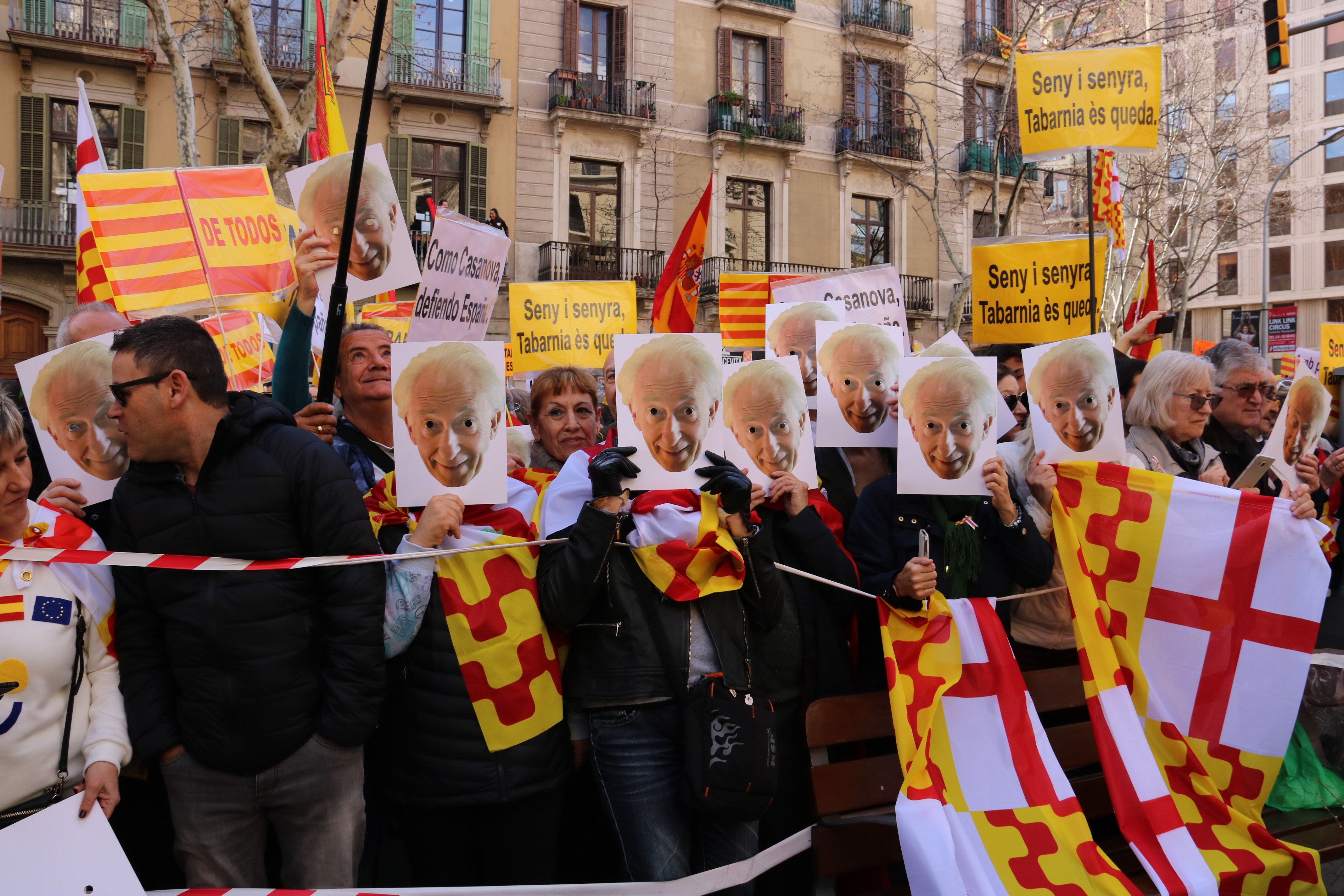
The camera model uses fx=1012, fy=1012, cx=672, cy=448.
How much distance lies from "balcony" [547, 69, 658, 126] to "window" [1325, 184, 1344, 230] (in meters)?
36.1

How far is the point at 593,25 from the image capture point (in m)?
22.2

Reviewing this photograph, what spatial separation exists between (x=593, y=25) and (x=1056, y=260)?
62.5 ft

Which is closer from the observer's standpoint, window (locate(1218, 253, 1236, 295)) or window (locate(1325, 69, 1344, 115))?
window (locate(1325, 69, 1344, 115))

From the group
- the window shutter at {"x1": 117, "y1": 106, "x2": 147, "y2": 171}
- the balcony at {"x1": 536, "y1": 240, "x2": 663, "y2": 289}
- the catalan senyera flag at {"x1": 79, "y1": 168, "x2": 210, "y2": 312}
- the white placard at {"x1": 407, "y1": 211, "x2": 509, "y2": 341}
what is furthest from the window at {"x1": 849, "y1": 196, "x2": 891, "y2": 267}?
the white placard at {"x1": 407, "y1": 211, "x2": 509, "y2": 341}

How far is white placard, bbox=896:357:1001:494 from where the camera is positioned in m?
3.25

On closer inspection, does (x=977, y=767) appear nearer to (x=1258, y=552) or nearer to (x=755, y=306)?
(x=1258, y=552)

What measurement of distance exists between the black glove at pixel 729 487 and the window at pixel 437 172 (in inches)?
745

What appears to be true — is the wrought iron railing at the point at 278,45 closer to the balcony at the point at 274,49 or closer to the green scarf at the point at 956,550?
the balcony at the point at 274,49

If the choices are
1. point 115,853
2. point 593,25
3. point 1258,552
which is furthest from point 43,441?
point 593,25

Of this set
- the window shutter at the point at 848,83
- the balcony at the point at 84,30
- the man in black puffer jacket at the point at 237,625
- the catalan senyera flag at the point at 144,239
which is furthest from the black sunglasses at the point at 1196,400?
the window shutter at the point at 848,83

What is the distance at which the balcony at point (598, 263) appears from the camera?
2120 centimetres

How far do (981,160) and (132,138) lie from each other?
18.8 m

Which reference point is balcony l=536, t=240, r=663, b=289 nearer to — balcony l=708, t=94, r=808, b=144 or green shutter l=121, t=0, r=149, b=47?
balcony l=708, t=94, r=808, b=144

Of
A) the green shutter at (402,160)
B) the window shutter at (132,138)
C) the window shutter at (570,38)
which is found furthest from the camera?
the window shutter at (570,38)
